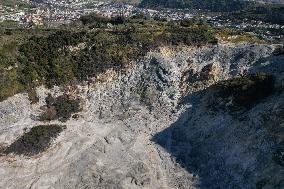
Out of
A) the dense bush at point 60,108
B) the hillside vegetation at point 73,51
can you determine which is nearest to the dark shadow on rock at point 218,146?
the dense bush at point 60,108

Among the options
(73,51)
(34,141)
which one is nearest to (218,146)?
(34,141)

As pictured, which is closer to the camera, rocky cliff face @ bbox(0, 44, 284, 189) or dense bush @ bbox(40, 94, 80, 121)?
rocky cliff face @ bbox(0, 44, 284, 189)

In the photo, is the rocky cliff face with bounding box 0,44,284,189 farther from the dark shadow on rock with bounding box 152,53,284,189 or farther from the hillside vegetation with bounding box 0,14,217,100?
the hillside vegetation with bounding box 0,14,217,100

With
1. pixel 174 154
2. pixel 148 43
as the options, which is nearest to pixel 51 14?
pixel 148 43

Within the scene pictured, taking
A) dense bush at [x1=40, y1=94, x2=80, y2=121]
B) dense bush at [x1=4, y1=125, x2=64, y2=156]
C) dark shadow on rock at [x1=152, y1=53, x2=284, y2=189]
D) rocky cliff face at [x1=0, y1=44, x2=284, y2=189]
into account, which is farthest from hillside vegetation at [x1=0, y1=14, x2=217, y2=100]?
dark shadow on rock at [x1=152, y1=53, x2=284, y2=189]

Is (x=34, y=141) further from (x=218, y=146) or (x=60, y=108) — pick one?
(x=218, y=146)
